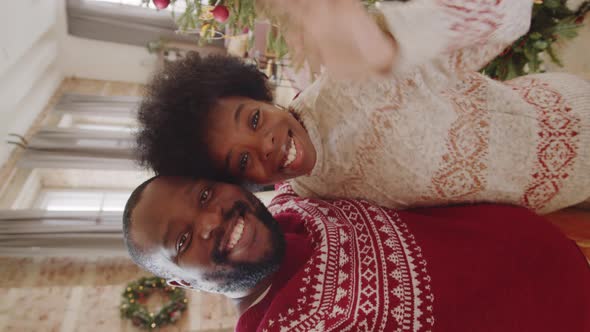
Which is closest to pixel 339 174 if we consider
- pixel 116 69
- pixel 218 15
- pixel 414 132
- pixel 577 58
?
pixel 414 132

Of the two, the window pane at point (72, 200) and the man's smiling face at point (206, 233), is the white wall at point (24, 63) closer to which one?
the window pane at point (72, 200)

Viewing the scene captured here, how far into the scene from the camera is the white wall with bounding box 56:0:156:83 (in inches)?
227

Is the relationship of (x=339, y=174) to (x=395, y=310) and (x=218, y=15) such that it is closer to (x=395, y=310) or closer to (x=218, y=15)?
(x=395, y=310)

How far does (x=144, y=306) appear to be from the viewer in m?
3.09

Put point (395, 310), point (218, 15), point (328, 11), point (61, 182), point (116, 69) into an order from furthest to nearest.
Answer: point (116, 69)
point (61, 182)
point (218, 15)
point (395, 310)
point (328, 11)

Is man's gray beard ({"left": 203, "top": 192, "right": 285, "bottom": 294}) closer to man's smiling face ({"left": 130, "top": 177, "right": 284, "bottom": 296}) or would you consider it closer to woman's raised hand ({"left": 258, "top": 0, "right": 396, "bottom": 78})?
man's smiling face ({"left": 130, "top": 177, "right": 284, "bottom": 296})

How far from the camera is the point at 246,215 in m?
0.98

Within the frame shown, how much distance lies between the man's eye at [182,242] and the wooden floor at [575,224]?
1.00 metres

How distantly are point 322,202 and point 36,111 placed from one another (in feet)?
17.2

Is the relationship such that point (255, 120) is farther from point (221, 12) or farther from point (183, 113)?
point (221, 12)

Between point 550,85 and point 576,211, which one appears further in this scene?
point 576,211

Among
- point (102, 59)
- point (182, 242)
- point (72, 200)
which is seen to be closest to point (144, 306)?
point (72, 200)

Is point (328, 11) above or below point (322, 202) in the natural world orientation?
above

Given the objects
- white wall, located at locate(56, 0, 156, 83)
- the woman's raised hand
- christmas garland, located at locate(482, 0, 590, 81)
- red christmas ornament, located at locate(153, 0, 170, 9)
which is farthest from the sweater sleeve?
white wall, located at locate(56, 0, 156, 83)
